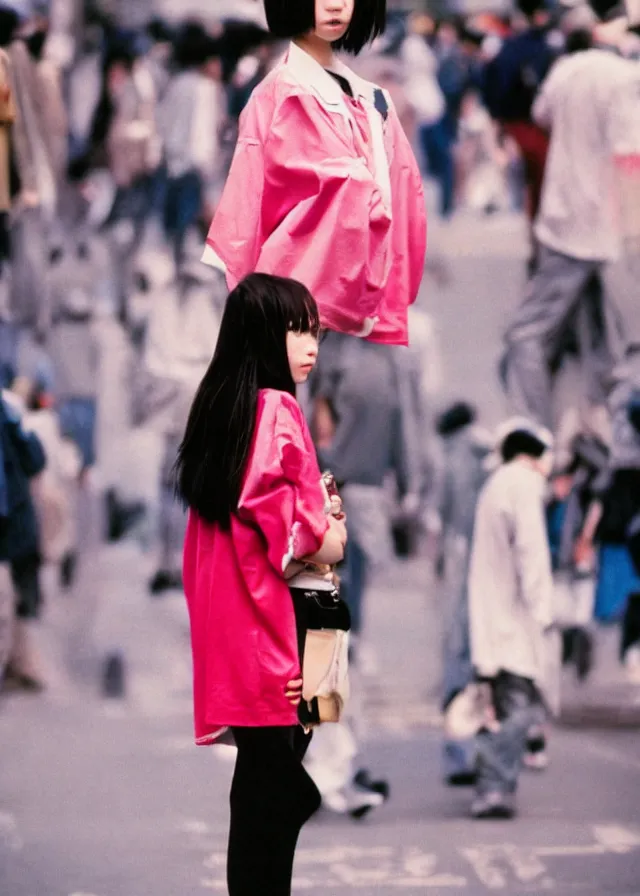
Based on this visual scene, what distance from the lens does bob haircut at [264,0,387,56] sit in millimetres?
6156

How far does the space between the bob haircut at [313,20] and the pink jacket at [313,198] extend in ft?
0.22

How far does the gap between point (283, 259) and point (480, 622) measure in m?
4.35

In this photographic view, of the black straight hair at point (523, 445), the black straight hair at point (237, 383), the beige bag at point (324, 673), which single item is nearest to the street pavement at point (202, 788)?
the black straight hair at point (523, 445)

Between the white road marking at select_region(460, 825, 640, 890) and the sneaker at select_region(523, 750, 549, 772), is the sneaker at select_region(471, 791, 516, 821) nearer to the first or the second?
the white road marking at select_region(460, 825, 640, 890)

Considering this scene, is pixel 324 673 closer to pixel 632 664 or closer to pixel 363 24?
pixel 363 24

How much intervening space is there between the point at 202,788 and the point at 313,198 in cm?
505

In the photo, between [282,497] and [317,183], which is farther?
[317,183]

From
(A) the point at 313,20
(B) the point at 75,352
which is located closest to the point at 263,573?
(A) the point at 313,20

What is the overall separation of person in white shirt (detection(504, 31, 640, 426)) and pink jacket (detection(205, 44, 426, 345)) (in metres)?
5.78

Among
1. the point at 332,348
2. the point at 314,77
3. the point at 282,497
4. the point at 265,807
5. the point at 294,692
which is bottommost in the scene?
the point at 265,807

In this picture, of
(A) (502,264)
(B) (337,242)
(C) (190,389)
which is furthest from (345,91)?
(A) (502,264)

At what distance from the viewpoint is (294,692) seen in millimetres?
5746

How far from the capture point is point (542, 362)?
12.5m

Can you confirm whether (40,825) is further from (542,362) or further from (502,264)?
(502,264)
